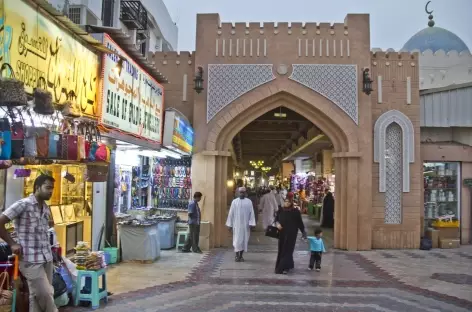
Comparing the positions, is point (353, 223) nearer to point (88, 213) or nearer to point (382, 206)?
point (382, 206)

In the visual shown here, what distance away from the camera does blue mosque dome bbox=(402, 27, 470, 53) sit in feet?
63.2

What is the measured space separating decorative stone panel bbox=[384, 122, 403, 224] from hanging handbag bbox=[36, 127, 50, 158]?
9557mm

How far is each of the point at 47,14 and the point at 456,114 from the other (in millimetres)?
11579

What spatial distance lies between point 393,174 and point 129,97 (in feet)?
24.2

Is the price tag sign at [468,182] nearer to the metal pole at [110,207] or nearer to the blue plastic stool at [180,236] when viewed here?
the blue plastic stool at [180,236]

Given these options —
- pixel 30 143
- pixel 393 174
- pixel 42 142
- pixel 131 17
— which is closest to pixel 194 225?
pixel 393 174

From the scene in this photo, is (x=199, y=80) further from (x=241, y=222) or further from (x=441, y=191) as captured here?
(x=441, y=191)

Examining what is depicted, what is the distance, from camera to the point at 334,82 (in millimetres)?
12102

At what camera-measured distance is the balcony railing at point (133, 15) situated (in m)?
18.1

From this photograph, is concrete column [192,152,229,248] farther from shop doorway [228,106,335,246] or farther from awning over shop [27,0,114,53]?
awning over shop [27,0,114,53]

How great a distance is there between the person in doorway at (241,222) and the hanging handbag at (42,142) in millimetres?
6161

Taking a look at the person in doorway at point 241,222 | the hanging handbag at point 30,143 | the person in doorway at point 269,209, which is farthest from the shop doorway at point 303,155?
the hanging handbag at point 30,143

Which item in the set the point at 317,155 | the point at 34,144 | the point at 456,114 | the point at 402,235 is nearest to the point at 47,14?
the point at 34,144

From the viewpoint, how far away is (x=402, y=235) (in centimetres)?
1216
